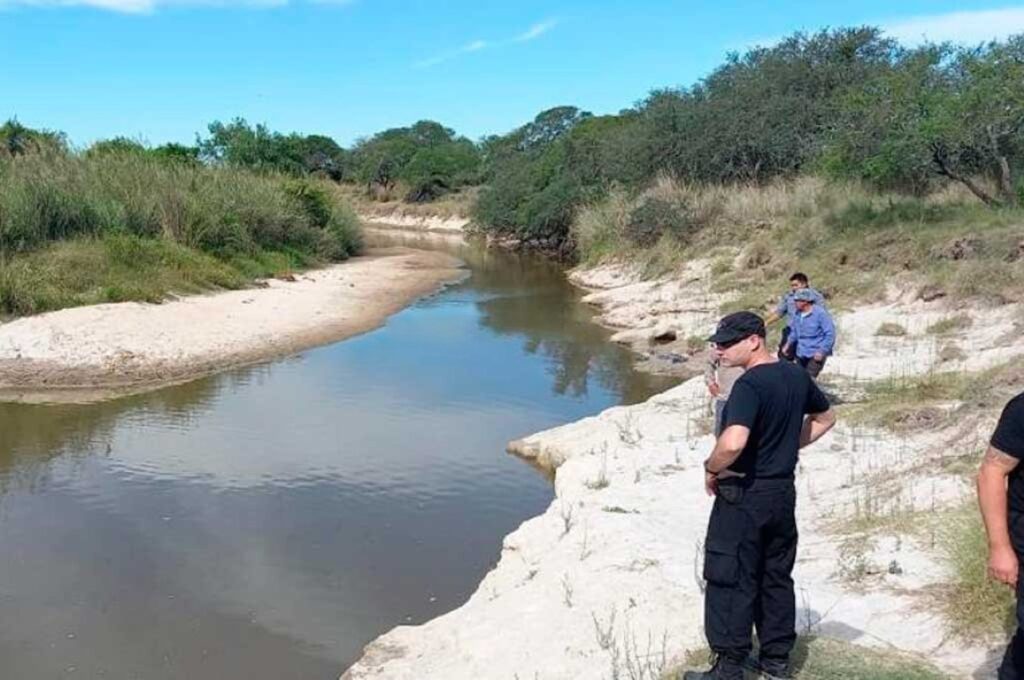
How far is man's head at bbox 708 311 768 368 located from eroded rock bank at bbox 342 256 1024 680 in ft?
5.29

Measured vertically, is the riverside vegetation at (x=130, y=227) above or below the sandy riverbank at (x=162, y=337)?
above

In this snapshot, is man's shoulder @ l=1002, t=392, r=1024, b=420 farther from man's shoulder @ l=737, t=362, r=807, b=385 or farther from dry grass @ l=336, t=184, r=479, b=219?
dry grass @ l=336, t=184, r=479, b=219

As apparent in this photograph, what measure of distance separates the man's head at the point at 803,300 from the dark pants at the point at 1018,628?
6.75m

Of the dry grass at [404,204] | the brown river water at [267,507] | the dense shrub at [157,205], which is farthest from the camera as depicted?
the dry grass at [404,204]

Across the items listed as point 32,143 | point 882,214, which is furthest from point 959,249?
point 32,143

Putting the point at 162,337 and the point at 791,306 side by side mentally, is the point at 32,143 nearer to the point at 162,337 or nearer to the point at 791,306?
the point at 162,337

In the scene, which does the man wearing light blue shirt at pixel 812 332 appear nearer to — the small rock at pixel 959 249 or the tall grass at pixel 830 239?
the tall grass at pixel 830 239

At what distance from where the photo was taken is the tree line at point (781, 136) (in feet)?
63.1

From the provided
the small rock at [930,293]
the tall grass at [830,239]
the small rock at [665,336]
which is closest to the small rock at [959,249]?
the tall grass at [830,239]

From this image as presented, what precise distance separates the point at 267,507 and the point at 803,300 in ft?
19.5

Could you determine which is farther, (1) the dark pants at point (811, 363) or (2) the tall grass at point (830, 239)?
(2) the tall grass at point (830, 239)

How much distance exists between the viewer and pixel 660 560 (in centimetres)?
636

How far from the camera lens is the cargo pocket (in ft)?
14.1

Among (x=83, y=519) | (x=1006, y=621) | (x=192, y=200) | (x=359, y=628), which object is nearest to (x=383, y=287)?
(x=192, y=200)
